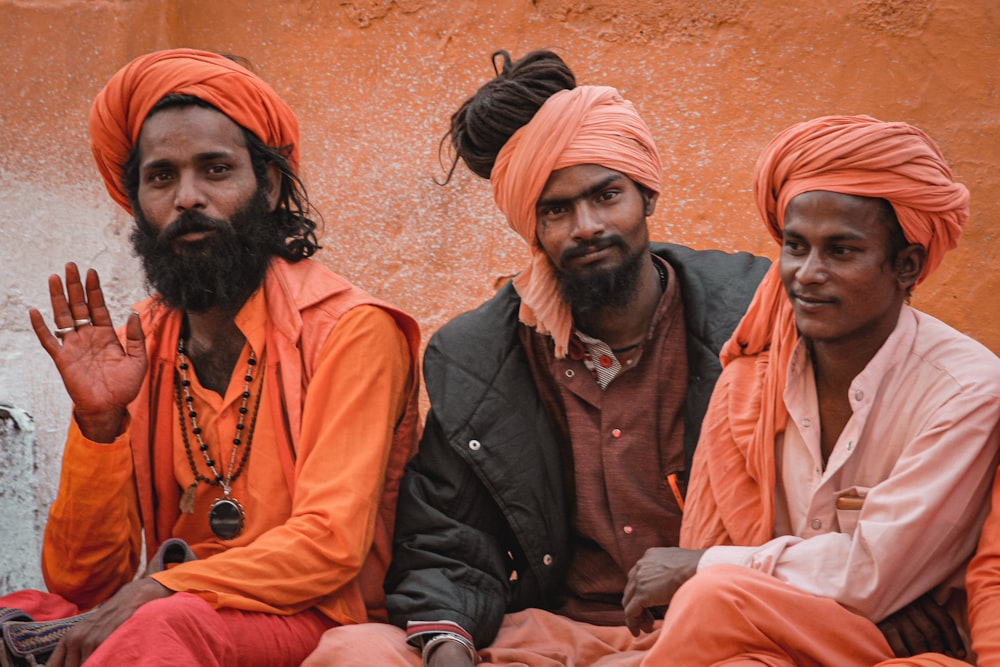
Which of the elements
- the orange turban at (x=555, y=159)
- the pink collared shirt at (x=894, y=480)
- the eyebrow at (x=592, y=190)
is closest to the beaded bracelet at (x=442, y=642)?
the pink collared shirt at (x=894, y=480)

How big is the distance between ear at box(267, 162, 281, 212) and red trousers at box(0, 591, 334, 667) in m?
1.36

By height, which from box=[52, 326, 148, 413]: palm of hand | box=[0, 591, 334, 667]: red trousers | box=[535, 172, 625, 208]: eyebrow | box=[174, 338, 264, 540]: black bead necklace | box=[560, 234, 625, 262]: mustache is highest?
box=[535, 172, 625, 208]: eyebrow

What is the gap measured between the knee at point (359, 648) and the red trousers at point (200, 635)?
0.08 meters

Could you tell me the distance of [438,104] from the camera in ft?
A: 19.0

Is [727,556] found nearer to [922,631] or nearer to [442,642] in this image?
[922,631]

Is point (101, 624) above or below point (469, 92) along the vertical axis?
below

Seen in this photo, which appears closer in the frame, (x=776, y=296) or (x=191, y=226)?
(x=776, y=296)

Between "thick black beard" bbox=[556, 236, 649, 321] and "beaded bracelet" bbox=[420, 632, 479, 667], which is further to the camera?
"thick black beard" bbox=[556, 236, 649, 321]

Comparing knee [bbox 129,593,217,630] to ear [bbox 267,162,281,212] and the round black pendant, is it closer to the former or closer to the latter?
the round black pendant

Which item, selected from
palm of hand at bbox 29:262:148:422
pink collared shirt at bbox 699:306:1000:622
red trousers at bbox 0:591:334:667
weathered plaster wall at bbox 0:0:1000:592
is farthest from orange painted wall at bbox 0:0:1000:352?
red trousers at bbox 0:591:334:667

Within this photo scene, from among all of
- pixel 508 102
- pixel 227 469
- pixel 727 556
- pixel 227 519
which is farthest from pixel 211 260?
pixel 727 556

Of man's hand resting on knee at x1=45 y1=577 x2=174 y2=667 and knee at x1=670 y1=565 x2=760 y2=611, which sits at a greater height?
knee at x1=670 y1=565 x2=760 y2=611

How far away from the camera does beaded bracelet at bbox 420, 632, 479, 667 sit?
12.8ft

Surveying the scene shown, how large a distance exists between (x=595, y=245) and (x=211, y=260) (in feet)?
3.83
